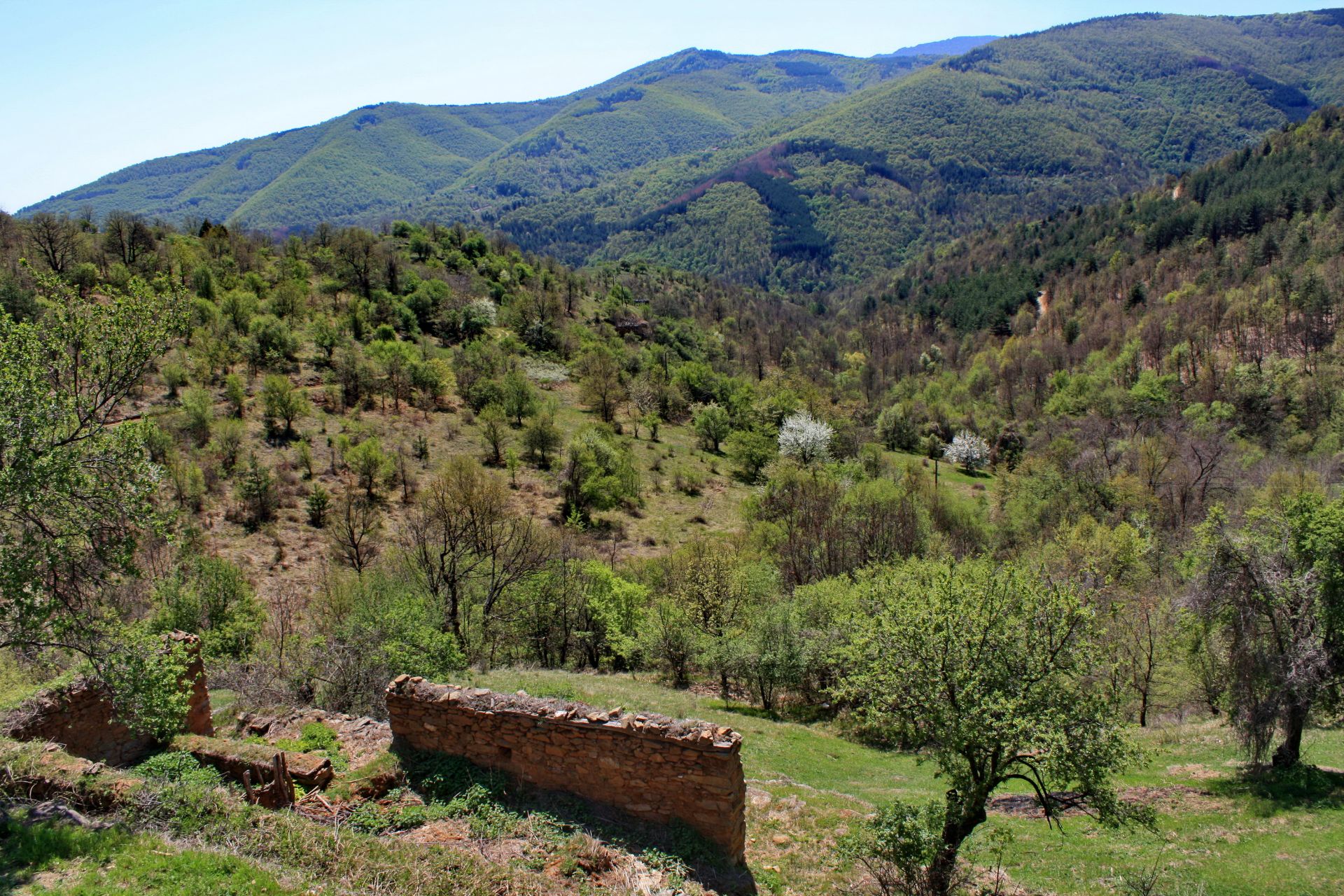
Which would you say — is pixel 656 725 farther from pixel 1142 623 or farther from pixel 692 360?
pixel 692 360

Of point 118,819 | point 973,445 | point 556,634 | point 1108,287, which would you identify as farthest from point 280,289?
point 1108,287

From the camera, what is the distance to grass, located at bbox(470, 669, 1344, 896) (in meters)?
11.7

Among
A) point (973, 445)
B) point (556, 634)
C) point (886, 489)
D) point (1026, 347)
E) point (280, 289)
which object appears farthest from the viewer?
point (1026, 347)

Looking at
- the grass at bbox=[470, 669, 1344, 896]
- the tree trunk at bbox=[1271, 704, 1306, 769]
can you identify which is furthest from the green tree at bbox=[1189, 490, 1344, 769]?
the grass at bbox=[470, 669, 1344, 896]

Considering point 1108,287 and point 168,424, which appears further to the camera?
point 1108,287

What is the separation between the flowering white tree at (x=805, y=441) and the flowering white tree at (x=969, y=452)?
2349cm

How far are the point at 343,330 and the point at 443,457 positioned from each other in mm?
20195

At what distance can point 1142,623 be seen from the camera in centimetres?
2730

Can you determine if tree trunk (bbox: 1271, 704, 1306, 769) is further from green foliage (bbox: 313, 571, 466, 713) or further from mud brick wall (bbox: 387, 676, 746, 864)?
green foliage (bbox: 313, 571, 466, 713)

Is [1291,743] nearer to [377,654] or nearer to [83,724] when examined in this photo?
[377,654]

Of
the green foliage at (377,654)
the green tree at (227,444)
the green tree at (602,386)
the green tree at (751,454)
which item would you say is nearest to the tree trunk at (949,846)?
the green foliage at (377,654)

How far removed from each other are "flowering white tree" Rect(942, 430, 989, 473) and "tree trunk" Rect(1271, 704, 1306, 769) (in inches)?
2861

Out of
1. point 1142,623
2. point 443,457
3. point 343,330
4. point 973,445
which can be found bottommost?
point 973,445

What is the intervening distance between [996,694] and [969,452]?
83.5 meters
